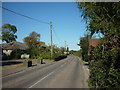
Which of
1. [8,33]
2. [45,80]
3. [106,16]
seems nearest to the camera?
[106,16]

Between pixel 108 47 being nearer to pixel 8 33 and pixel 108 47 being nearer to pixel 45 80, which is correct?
pixel 45 80

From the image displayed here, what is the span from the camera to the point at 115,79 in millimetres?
7344

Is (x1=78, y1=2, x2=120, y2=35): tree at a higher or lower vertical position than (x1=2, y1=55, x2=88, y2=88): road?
higher

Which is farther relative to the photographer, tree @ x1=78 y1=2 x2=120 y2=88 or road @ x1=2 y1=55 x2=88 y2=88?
road @ x1=2 y1=55 x2=88 y2=88

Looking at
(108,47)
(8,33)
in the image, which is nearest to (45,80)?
(108,47)

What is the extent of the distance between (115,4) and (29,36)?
6817 cm

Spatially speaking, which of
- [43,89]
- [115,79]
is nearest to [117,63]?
[115,79]

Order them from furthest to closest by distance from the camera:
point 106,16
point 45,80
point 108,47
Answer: point 45,80
point 106,16
point 108,47

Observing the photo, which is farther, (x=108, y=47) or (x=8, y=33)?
(x=8, y=33)

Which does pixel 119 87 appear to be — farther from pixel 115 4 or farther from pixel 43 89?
pixel 43 89

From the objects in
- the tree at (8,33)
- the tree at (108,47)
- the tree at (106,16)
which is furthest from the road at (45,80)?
the tree at (8,33)

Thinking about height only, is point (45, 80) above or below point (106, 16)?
below

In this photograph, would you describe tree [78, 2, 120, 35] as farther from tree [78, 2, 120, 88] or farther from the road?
the road

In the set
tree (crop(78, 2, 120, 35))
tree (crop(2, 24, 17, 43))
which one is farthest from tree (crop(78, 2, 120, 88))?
tree (crop(2, 24, 17, 43))
